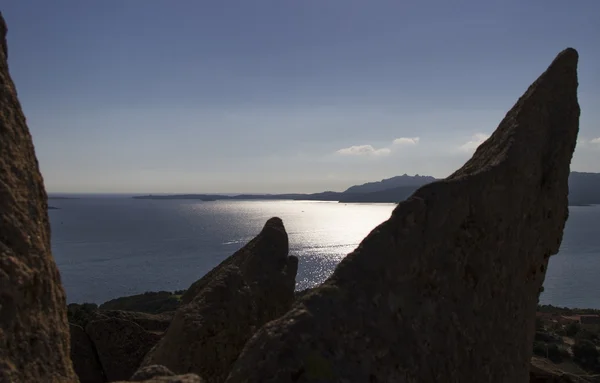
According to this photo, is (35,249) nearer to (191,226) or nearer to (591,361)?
(591,361)

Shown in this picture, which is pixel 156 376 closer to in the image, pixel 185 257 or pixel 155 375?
pixel 155 375

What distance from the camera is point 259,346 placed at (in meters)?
4.52

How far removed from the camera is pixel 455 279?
20.4 ft

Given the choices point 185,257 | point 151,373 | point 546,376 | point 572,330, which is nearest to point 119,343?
point 151,373

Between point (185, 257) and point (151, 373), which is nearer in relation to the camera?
point (151, 373)

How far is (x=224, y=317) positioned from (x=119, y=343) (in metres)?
5.40

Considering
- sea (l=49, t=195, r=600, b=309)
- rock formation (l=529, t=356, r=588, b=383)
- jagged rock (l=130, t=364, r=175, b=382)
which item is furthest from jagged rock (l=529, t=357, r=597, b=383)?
sea (l=49, t=195, r=600, b=309)

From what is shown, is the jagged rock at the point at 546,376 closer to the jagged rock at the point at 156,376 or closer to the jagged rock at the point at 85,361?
the jagged rock at the point at 85,361

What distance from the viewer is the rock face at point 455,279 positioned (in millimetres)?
4641

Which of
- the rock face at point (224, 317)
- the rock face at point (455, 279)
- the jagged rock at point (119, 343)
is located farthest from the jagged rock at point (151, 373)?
the jagged rock at point (119, 343)

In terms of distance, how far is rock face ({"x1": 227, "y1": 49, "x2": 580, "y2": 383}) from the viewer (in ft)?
15.2

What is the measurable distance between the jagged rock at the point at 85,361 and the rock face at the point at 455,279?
7941mm

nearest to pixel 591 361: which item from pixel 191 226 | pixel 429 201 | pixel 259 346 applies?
pixel 429 201

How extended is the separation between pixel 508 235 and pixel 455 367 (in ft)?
7.10
